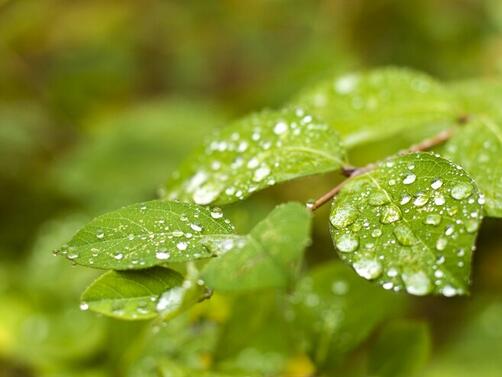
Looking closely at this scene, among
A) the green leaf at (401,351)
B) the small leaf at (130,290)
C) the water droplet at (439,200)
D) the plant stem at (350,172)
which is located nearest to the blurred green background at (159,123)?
the green leaf at (401,351)

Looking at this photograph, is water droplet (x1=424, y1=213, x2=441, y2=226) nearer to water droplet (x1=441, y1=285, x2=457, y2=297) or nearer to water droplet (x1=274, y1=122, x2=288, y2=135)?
water droplet (x1=441, y1=285, x2=457, y2=297)

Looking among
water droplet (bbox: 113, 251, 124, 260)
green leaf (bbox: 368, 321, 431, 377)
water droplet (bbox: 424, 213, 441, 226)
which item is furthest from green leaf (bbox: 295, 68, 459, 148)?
water droplet (bbox: 113, 251, 124, 260)

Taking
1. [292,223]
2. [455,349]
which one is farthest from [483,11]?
[292,223]

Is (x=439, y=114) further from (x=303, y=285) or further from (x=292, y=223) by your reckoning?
(x=292, y=223)

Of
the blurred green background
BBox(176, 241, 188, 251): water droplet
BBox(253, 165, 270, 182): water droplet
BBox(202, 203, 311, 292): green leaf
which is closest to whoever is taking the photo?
BBox(202, 203, 311, 292): green leaf

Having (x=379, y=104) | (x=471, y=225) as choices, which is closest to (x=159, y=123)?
(x=379, y=104)

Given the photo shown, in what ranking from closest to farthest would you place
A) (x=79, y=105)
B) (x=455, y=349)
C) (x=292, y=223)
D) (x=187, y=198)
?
(x=292, y=223) < (x=187, y=198) < (x=455, y=349) < (x=79, y=105)
